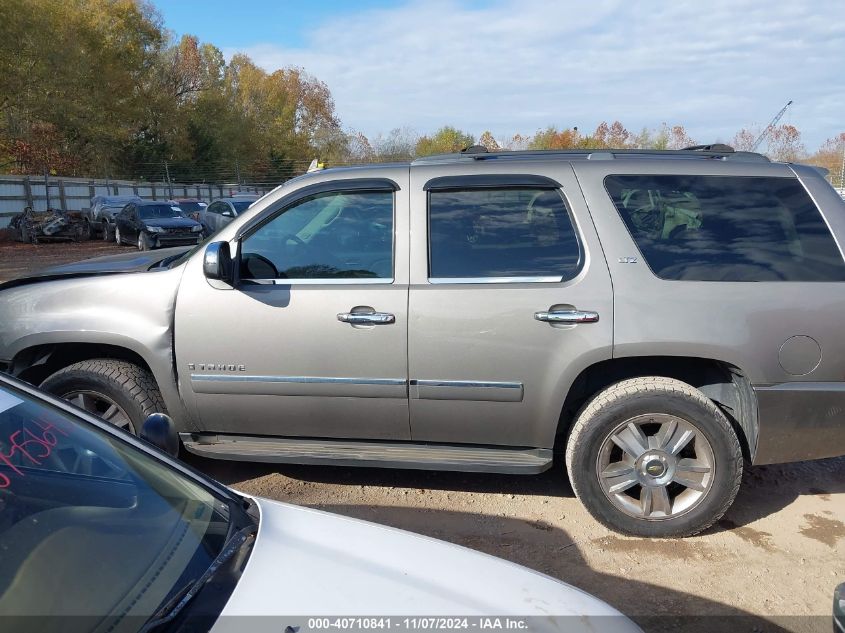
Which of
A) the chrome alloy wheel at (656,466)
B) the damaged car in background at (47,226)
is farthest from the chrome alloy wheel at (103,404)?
the damaged car in background at (47,226)

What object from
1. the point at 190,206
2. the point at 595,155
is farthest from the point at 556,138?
the point at 595,155

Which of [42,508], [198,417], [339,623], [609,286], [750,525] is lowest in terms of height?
[750,525]

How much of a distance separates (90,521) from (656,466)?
2.73 metres

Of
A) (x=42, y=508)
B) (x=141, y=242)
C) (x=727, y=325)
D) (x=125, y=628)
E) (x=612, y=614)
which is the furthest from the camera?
(x=141, y=242)

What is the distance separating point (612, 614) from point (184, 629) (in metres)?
1.11

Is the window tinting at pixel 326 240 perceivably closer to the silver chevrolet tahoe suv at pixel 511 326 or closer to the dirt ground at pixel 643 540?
the silver chevrolet tahoe suv at pixel 511 326

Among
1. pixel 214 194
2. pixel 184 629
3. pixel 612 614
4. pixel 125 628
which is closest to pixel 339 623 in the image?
pixel 184 629

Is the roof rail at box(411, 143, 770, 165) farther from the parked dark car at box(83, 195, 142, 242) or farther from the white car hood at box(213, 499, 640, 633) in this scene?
the parked dark car at box(83, 195, 142, 242)

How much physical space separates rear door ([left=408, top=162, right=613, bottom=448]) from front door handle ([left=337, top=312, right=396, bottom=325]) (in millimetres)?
136

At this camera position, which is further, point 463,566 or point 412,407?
point 412,407

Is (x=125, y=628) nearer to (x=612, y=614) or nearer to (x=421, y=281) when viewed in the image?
(x=612, y=614)

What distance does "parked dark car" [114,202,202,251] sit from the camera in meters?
20.0

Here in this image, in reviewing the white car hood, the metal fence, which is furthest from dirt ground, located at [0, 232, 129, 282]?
the white car hood

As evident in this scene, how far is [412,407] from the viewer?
3697 mm
